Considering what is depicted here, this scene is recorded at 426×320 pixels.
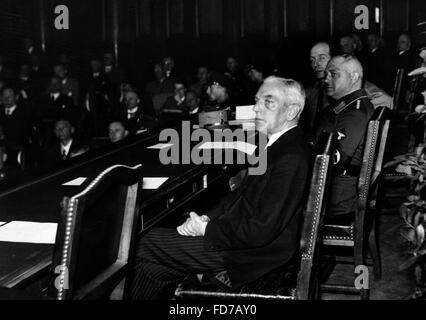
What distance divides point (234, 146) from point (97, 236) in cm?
190

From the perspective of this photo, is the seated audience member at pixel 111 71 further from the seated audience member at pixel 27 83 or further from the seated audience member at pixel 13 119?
the seated audience member at pixel 13 119

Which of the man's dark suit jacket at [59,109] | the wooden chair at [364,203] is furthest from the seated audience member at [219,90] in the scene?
the man's dark suit jacket at [59,109]

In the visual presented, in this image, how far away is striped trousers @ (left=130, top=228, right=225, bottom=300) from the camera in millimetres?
2174

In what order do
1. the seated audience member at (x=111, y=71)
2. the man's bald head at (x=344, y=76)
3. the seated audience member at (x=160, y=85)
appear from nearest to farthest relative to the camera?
the man's bald head at (x=344, y=76) < the seated audience member at (x=160, y=85) < the seated audience member at (x=111, y=71)

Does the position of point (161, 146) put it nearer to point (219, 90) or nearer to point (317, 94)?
point (317, 94)

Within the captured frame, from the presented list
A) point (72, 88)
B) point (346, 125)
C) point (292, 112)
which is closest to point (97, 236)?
point (292, 112)

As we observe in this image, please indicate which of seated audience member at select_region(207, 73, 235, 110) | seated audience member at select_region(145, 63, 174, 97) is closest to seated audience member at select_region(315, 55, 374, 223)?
seated audience member at select_region(207, 73, 235, 110)

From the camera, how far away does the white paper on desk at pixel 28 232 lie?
1724 millimetres

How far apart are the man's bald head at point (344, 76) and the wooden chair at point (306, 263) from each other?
59.5 inches

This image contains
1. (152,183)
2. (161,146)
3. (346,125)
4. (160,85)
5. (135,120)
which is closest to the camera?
(152,183)

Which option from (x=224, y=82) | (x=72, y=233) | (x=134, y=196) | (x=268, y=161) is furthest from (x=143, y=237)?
(x=224, y=82)

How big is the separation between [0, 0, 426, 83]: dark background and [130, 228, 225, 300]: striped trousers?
7662 millimetres

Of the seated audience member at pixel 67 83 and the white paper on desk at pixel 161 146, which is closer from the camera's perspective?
the white paper on desk at pixel 161 146

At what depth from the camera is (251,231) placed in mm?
2025
